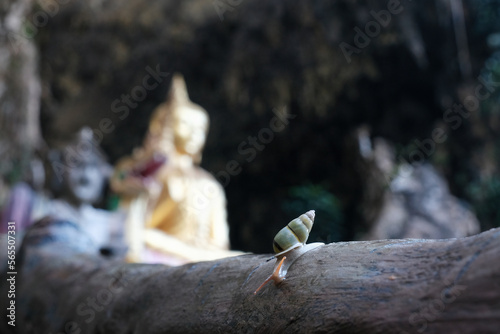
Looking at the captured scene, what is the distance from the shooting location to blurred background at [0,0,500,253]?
16.1 feet

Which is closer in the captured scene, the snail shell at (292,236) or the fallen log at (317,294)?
the fallen log at (317,294)

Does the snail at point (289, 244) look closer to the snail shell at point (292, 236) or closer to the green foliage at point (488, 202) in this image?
the snail shell at point (292, 236)

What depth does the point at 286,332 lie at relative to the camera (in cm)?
58


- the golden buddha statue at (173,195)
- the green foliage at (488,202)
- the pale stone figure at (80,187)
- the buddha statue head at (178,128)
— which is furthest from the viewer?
the green foliage at (488,202)

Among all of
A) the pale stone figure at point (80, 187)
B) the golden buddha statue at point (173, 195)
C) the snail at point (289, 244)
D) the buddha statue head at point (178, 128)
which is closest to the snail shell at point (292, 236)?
the snail at point (289, 244)

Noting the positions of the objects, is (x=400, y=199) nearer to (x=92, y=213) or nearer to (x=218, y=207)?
(x=218, y=207)

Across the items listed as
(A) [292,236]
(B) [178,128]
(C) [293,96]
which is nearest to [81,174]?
(B) [178,128]

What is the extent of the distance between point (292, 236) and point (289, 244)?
11mm

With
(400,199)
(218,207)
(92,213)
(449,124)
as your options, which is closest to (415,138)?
(449,124)

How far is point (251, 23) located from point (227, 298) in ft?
15.9

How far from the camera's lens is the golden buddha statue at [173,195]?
9.52ft

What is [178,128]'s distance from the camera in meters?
3.50

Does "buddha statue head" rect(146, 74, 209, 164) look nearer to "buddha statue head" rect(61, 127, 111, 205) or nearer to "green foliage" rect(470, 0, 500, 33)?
"buddha statue head" rect(61, 127, 111, 205)

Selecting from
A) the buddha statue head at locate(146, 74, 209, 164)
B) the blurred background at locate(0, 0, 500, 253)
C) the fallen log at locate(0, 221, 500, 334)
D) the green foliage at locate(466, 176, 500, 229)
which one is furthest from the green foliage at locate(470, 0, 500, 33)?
the fallen log at locate(0, 221, 500, 334)
